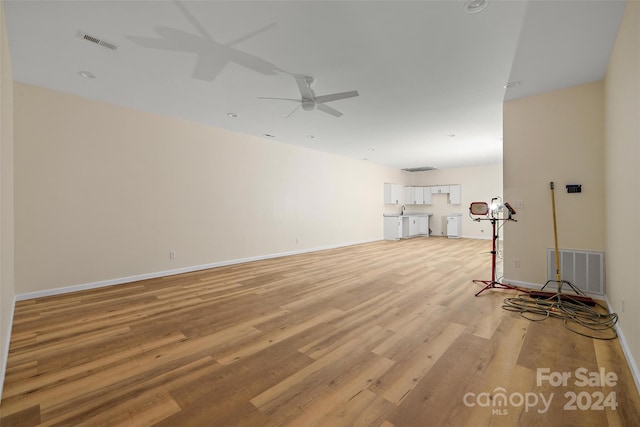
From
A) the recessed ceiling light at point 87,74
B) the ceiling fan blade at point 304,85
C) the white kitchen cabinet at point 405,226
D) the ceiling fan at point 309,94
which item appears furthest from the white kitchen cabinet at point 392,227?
the recessed ceiling light at point 87,74

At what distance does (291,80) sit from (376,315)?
9.60 feet

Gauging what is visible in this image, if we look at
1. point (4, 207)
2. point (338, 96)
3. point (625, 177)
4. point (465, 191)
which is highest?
point (338, 96)

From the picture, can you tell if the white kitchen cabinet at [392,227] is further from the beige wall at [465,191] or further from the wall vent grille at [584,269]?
the wall vent grille at [584,269]

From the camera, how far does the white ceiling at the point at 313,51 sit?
6.98ft

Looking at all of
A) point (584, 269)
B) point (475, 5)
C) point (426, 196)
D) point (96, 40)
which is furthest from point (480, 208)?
point (426, 196)

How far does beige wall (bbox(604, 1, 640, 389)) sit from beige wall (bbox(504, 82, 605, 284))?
0.43 m

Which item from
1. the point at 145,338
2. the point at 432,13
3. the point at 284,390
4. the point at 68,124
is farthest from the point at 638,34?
the point at 68,124

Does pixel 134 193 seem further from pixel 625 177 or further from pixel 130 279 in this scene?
pixel 625 177

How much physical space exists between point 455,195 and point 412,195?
162 centimetres

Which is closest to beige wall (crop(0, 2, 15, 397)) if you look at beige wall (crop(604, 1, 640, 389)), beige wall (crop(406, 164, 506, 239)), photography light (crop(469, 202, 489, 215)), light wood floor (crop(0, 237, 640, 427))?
light wood floor (crop(0, 237, 640, 427))

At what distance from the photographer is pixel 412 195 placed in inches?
435

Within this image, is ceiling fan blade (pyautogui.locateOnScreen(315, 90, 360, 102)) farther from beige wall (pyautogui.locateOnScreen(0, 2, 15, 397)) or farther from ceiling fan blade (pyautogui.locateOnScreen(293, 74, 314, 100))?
beige wall (pyautogui.locateOnScreen(0, 2, 15, 397))

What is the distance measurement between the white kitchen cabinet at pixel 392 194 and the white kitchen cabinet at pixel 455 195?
1950 mm

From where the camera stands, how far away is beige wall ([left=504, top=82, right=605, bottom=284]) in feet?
10.7
